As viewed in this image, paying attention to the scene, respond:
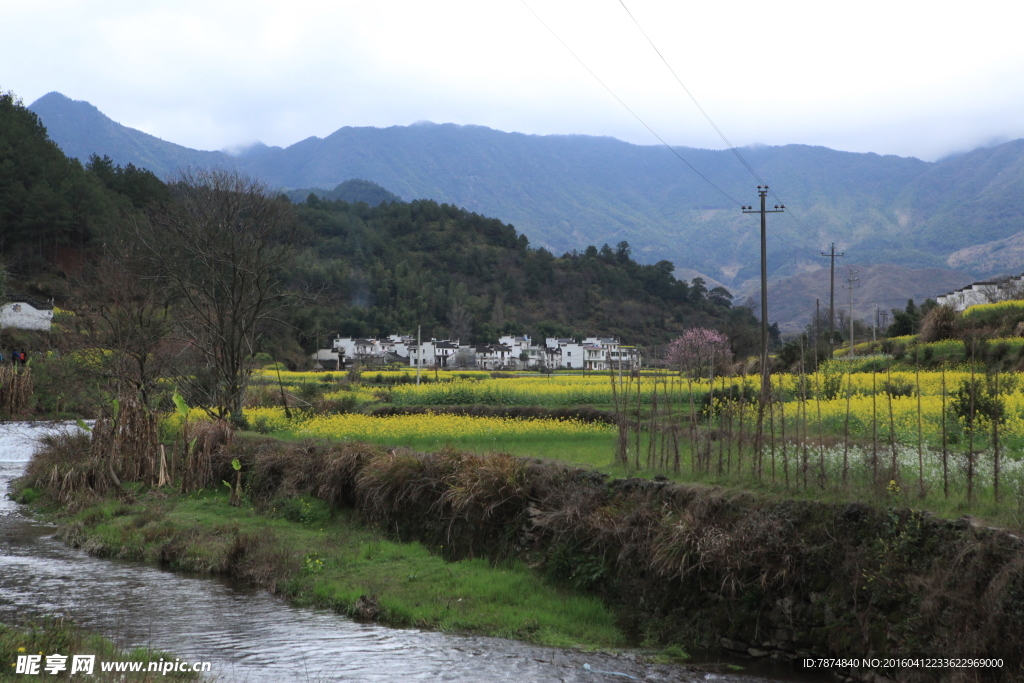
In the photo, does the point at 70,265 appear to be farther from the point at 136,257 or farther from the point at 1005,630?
the point at 1005,630

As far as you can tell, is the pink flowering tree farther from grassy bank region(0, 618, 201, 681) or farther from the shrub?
grassy bank region(0, 618, 201, 681)

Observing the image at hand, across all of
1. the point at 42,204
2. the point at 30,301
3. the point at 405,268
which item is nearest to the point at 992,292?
the point at 30,301

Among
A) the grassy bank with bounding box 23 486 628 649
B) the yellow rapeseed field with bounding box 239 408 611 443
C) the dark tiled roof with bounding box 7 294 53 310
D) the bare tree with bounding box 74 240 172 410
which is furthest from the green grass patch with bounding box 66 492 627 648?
the dark tiled roof with bounding box 7 294 53 310

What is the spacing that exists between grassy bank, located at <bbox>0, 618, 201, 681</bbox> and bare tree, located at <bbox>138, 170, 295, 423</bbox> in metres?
15.5

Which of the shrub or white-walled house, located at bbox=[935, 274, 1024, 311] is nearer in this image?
the shrub

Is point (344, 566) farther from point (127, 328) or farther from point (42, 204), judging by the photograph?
point (42, 204)

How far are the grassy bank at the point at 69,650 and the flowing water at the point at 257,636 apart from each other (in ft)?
2.18

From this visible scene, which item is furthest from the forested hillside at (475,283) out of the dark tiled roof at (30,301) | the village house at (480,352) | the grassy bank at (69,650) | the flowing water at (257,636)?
the grassy bank at (69,650)

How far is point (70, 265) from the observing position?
7094 cm

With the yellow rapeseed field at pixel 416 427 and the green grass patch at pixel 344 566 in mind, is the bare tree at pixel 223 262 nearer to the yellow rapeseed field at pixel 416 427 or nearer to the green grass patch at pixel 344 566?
the yellow rapeseed field at pixel 416 427

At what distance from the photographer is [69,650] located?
8.15m

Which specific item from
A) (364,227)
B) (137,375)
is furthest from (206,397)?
(364,227)

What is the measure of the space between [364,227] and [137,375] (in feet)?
359

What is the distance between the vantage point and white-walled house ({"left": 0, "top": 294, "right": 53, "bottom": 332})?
60.7m
